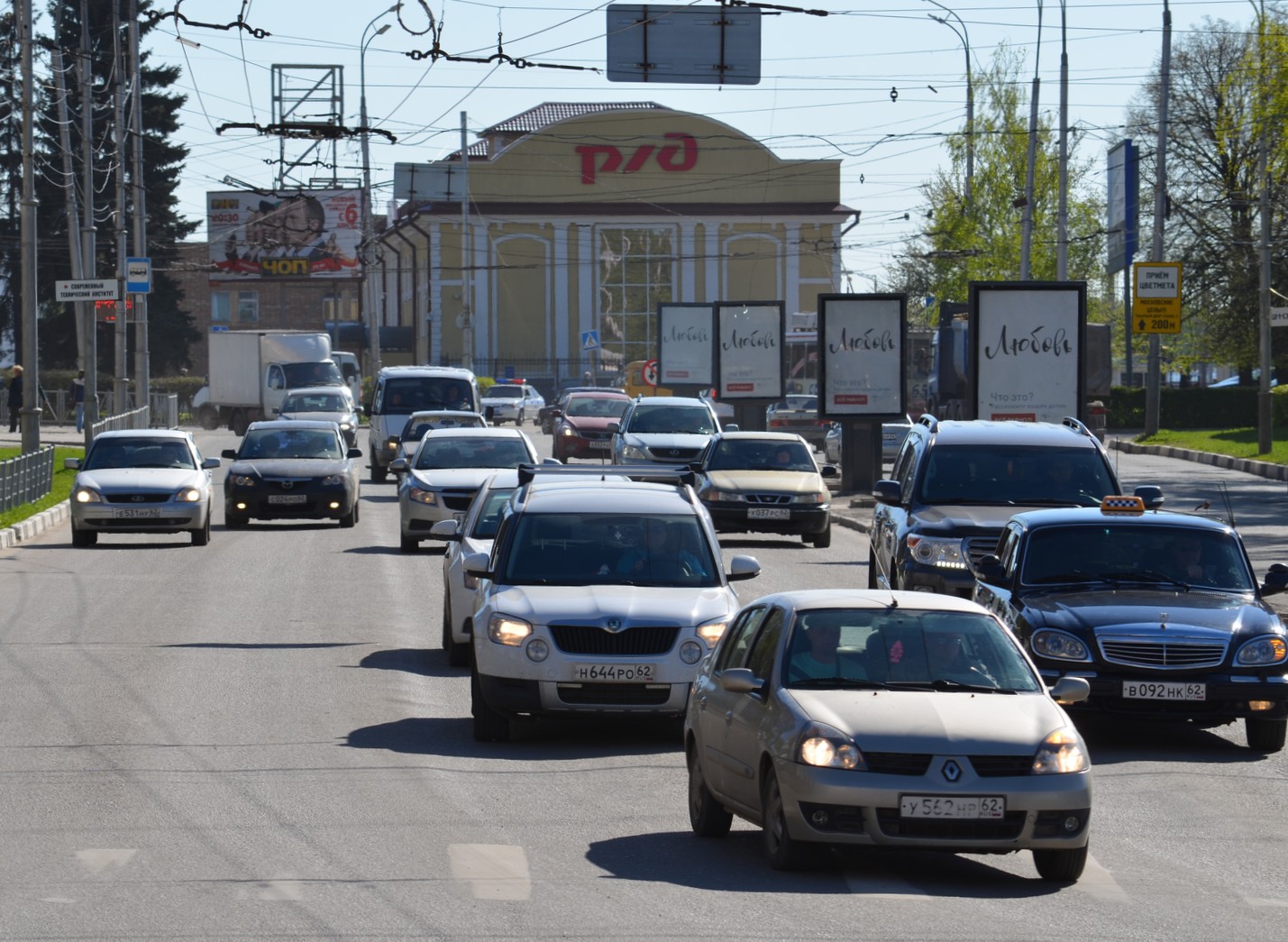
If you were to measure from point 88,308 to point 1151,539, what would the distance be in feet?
124

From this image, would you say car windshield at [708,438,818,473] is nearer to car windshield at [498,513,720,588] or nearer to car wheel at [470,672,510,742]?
car windshield at [498,513,720,588]

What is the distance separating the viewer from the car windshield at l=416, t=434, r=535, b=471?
2791 centimetres

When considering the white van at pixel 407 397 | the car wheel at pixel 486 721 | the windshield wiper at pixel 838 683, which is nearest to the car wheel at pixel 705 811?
the windshield wiper at pixel 838 683

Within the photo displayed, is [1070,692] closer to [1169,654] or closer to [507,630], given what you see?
[1169,654]

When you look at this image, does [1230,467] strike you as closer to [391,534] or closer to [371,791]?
[391,534]

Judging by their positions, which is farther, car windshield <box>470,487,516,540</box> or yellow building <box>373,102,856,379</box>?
yellow building <box>373,102,856,379</box>

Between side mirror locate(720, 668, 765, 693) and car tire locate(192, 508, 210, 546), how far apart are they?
1994 centimetres

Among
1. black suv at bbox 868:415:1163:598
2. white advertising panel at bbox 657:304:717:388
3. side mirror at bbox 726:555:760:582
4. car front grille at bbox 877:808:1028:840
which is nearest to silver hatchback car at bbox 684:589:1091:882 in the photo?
car front grille at bbox 877:808:1028:840

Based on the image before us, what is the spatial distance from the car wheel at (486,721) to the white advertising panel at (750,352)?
33681 mm

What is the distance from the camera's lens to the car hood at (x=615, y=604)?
12.0 meters

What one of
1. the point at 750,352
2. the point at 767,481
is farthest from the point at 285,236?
the point at 767,481

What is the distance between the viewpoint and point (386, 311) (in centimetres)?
11344

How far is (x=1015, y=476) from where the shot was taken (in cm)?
1806

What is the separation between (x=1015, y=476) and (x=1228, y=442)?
35.4 metres
